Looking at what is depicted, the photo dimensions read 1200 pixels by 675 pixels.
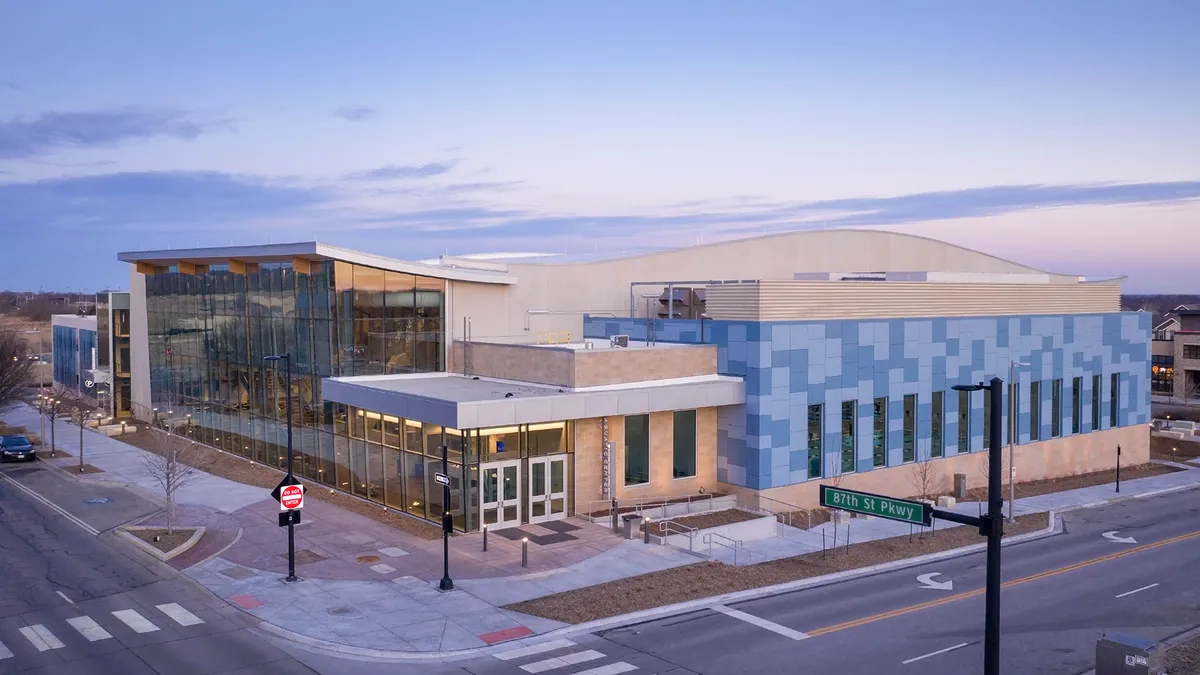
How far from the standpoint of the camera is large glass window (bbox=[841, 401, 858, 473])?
39.5 meters

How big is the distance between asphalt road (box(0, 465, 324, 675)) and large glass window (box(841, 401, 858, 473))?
24.3 m

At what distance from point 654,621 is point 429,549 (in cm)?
934

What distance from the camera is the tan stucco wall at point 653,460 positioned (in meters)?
35.7

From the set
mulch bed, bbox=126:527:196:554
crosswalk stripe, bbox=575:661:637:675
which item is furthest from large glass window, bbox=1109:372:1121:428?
mulch bed, bbox=126:527:196:554

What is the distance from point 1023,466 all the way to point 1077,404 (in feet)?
20.0

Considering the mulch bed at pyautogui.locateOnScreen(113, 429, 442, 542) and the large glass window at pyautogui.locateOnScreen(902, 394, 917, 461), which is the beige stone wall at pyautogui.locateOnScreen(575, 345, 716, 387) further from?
the large glass window at pyautogui.locateOnScreen(902, 394, 917, 461)

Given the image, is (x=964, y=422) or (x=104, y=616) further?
(x=964, y=422)

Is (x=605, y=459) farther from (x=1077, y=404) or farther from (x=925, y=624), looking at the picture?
(x=1077, y=404)

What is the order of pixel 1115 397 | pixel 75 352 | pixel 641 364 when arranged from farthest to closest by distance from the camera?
pixel 75 352, pixel 1115 397, pixel 641 364

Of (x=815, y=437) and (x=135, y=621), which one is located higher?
(x=815, y=437)

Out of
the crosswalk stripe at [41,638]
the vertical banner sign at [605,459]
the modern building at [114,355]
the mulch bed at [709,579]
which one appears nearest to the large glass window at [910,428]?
the mulch bed at [709,579]

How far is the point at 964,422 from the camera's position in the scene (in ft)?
145

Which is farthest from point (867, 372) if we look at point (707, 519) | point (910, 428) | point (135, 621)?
point (135, 621)

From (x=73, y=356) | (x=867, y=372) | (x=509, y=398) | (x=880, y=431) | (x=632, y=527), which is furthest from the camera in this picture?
(x=73, y=356)
